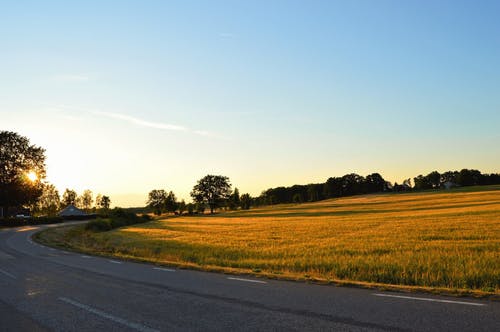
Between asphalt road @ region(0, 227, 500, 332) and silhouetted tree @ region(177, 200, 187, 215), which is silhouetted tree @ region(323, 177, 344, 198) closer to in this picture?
silhouetted tree @ region(177, 200, 187, 215)

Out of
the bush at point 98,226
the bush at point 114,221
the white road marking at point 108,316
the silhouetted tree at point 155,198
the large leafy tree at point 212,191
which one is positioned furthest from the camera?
the silhouetted tree at point 155,198

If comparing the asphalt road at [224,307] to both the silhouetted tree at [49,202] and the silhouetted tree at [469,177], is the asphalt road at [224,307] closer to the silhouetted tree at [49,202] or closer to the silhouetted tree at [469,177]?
the silhouetted tree at [49,202]

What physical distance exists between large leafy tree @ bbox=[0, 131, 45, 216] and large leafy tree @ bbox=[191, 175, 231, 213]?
6332 centimetres

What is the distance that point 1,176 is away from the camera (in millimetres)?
73438

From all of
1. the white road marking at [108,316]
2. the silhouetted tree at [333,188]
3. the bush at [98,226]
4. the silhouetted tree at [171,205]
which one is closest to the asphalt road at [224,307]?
the white road marking at [108,316]

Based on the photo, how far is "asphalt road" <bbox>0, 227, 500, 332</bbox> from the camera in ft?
23.6

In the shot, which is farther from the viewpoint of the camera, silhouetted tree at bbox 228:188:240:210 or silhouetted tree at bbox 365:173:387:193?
silhouetted tree at bbox 365:173:387:193

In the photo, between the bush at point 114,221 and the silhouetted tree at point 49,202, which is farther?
the silhouetted tree at point 49,202

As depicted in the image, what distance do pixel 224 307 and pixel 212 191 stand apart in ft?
437

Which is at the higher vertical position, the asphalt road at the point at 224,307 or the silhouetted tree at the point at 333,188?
the silhouetted tree at the point at 333,188

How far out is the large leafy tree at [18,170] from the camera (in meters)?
71.8

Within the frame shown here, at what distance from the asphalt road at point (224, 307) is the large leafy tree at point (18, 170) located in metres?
66.7

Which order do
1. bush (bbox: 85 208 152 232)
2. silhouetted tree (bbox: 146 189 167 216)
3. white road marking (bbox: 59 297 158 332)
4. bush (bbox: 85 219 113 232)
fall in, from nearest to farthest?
white road marking (bbox: 59 297 158 332) → bush (bbox: 85 219 113 232) → bush (bbox: 85 208 152 232) → silhouetted tree (bbox: 146 189 167 216)

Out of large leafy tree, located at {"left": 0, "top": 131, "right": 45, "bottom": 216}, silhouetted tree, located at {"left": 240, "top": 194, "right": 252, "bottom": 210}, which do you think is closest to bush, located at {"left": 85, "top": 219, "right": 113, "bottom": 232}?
large leafy tree, located at {"left": 0, "top": 131, "right": 45, "bottom": 216}
